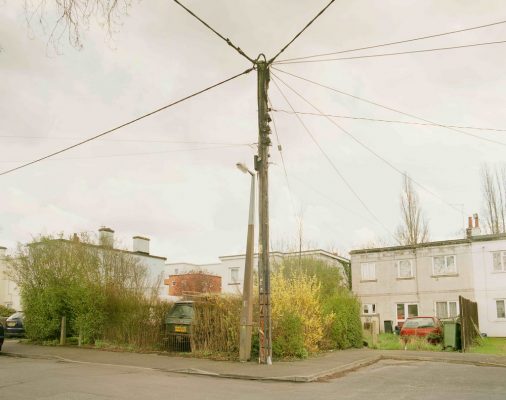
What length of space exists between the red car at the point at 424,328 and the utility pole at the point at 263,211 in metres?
11.5

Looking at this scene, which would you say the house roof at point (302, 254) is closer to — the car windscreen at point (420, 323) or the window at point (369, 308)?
the window at point (369, 308)

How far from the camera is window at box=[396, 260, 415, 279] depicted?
35.7 m

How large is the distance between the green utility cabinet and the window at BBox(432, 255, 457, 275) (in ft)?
47.1

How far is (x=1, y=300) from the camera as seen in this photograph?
43562 mm

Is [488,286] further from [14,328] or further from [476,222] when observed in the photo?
[14,328]

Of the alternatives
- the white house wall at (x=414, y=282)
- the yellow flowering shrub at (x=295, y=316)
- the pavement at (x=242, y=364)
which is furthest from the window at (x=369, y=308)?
the yellow flowering shrub at (x=295, y=316)

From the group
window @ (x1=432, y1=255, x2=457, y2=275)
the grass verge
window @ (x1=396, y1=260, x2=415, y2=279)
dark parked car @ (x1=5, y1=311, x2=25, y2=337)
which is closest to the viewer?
the grass verge

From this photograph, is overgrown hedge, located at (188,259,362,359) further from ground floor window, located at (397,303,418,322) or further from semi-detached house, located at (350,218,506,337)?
ground floor window, located at (397,303,418,322)

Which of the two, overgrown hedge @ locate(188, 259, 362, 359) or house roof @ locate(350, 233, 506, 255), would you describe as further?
house roof @ locate(350, 233, 506, 255)

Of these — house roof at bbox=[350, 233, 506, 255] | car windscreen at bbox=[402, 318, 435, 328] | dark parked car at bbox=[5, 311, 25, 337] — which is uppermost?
house roof at bbox=[350, 233, 506, 255]

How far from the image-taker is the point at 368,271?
37.7m

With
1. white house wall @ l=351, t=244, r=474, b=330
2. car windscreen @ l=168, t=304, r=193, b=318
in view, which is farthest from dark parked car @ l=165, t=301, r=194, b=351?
white house wall @ l=351, t=244, r=474, b=330

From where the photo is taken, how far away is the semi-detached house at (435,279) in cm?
3209

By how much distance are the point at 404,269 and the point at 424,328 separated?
44.0ft
